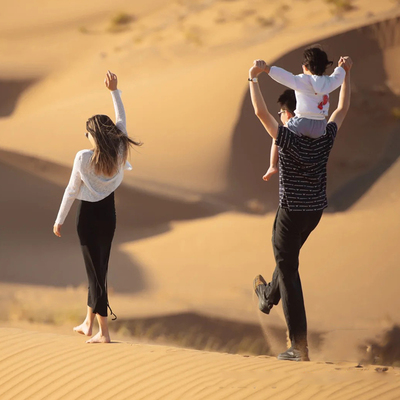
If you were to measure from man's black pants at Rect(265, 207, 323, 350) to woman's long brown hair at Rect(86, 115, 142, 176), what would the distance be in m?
1.29

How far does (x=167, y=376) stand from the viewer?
4.81 metres

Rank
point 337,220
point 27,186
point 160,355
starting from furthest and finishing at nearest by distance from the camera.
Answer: point 27,186, point 337,220, point 160,355

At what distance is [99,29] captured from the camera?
66.3 ft

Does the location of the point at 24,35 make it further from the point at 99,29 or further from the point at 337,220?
the point at 337,220

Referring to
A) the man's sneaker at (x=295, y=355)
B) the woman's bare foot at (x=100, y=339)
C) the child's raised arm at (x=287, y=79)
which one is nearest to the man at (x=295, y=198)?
the man's sneaker at (x=295, y=355)

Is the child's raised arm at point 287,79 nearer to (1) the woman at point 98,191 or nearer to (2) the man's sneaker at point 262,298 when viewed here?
(1) the woman at point 98,191

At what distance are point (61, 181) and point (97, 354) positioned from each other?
6870 millimetres

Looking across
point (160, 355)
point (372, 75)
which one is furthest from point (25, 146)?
point (160, 355)

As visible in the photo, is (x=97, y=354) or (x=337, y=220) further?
(x=337, y=220)

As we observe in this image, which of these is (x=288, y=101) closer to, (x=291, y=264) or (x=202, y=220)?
(x=291, y=264)

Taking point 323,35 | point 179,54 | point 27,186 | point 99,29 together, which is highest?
point 99,29

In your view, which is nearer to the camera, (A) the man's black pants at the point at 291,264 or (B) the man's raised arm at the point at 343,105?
(A) the man's black pants at the point at 291,264

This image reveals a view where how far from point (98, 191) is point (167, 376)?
1.56m

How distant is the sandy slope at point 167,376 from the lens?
4512 mm
